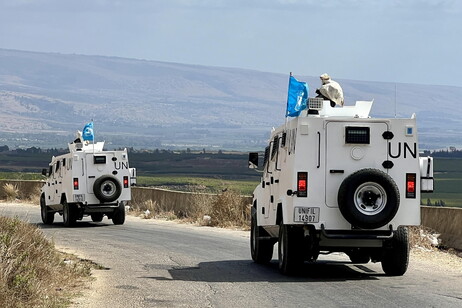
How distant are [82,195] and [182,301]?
17012 mm

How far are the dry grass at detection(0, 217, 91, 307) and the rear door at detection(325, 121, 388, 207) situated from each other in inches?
161

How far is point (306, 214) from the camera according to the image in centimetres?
1641

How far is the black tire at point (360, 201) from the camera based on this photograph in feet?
53.2

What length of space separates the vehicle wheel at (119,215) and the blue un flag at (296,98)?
47.0 ft

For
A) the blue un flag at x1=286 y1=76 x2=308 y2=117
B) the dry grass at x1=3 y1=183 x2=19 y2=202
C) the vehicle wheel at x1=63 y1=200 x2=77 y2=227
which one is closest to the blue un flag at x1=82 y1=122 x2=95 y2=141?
the vehicle wheel at x1=63 y1=200 x2=77 y2=227

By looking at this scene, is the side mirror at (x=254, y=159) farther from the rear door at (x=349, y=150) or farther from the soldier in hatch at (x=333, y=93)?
the rear door at (x=349, y=150)

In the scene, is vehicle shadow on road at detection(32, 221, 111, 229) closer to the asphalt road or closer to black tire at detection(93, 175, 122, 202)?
black tire at detection(93, 175, 122, 202)

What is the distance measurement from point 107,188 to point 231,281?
14.9 meters

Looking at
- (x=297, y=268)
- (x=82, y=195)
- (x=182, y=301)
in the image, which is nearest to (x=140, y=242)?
(x=82, y=195)

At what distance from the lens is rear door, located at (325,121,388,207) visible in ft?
54.1

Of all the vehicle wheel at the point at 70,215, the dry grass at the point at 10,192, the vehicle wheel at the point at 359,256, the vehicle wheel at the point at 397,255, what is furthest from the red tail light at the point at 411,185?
the dry grass at the point at 10,192

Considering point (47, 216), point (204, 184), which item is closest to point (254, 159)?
point (47, 216)

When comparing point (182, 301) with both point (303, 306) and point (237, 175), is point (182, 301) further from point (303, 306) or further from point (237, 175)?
point (237, 175)

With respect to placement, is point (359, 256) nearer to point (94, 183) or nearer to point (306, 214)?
point (306, 214)
